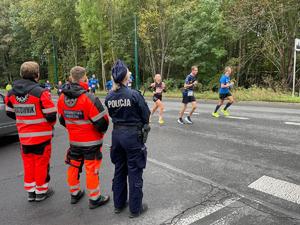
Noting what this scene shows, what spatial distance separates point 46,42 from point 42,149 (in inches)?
1410

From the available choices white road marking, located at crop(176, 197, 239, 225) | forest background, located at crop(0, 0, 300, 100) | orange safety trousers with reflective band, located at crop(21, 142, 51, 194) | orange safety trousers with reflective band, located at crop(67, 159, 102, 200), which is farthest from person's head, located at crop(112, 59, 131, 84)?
forest background, located at crop(0, 0, 300, 100)

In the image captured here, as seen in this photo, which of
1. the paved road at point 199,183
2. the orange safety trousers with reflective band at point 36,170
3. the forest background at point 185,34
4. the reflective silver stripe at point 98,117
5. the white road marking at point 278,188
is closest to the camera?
the paved road at point 199,183

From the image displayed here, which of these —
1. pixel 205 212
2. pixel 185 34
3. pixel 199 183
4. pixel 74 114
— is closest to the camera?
pixel 205 212

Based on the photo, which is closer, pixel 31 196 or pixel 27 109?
pixel 27 109

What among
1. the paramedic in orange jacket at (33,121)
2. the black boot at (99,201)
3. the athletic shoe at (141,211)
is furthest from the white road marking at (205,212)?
the paramedic in orange jacket at (33,121)

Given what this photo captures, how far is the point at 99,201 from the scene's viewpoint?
395 centimetres

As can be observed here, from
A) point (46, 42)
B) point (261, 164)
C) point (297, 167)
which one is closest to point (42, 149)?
point (261, 164)

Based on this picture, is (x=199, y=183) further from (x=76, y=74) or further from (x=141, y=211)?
(x=76, y=74)

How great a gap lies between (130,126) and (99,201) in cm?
120

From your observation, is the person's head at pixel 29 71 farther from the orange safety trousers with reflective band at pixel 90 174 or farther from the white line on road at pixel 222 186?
the white line on road at pixel 222 186

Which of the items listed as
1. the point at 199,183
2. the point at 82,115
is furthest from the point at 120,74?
the point at 199,183

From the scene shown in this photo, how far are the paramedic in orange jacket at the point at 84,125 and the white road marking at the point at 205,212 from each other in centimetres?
119

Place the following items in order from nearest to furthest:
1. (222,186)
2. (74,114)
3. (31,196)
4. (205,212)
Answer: (205,212), (74,114), (31,196), (222,186)

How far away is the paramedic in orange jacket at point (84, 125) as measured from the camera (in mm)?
3711
